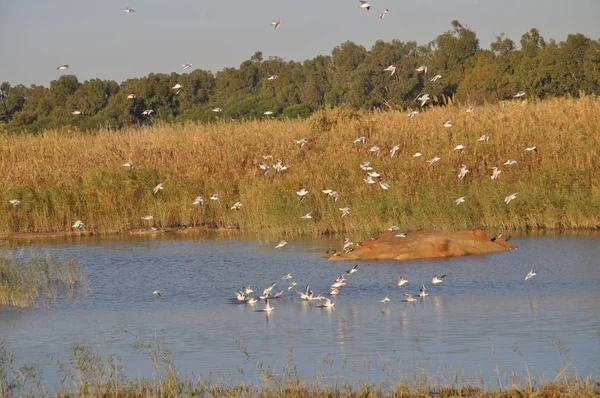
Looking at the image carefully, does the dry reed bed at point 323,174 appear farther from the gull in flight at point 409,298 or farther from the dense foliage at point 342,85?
the dense foliage at point 342,85

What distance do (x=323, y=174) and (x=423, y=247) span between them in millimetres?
7695

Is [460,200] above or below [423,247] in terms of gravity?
above

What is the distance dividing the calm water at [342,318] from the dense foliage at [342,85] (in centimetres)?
2104

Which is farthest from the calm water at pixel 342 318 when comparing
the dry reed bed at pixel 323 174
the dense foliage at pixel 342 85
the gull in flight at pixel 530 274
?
the dense foliage at pixel 342 85

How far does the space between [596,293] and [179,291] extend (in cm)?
603

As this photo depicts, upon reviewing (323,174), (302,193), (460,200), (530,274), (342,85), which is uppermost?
(342,85)

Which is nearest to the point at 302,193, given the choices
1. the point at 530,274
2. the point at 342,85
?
the point at 530,274

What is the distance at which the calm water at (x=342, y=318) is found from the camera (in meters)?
9.61

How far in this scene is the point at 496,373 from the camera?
8859mm

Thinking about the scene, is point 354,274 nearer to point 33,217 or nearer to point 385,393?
point 385,393

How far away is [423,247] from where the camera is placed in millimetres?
17250

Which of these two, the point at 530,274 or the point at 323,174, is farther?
the point at 323,174

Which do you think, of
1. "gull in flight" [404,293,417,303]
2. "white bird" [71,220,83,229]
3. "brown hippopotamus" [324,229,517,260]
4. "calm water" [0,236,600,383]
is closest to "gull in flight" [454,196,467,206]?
"calm water" [0,236,600,383]

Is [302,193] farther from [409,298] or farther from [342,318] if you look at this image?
[342,318]
